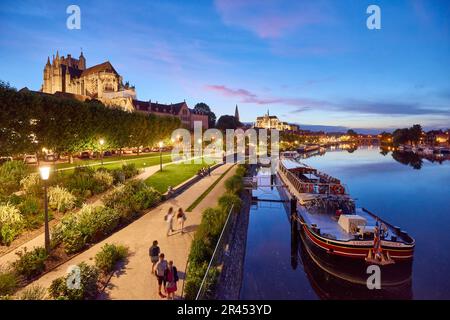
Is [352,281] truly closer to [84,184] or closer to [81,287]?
[81,287]

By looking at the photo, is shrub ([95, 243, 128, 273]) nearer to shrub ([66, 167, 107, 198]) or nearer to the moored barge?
shrub ([66, 167, 107, 198])

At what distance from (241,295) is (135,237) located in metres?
6.71

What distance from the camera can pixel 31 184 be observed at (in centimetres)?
2044

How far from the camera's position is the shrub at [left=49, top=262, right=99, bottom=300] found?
29.9 ft

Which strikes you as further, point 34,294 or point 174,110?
point 174,110

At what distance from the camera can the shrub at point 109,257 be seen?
11.5 m

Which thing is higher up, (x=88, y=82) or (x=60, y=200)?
(x=88, y=82)

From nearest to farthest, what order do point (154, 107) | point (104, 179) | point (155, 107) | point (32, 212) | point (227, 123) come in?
point (32, 212), point (104, 179), point (154, 107), point (155, 107), point (227, 123)

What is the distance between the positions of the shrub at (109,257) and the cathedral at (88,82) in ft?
321

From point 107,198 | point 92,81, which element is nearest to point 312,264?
point 107,198

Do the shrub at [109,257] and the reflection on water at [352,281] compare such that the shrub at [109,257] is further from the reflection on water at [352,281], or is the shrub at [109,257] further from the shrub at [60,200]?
the reflection on water at [352,281]

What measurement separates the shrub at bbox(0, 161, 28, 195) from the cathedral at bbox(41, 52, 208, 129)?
81.7 meters

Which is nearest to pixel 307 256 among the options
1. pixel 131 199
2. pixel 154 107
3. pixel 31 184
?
pixel 131 199

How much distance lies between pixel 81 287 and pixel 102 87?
125 meters
